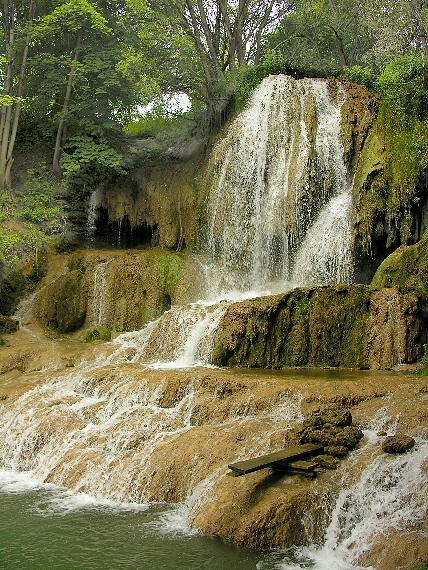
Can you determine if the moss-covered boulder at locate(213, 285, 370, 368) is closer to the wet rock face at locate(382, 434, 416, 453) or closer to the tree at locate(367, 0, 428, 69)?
the wet rock face at locate(382, 434, 416, 453)

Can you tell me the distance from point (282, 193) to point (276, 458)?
34.0 ft

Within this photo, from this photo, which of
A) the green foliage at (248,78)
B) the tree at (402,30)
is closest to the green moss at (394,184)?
the tree at (402,30)

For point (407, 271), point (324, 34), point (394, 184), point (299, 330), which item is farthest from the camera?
point (324, 34)

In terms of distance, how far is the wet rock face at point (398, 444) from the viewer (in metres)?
6.52

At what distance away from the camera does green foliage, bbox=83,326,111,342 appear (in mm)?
14578

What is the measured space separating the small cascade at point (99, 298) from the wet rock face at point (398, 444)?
10315 millimetres

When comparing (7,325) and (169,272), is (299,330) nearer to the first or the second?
(169,272)

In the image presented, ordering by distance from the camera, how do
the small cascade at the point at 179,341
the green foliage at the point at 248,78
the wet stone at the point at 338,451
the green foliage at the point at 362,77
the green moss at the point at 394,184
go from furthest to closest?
1. the green foliage at the point at 248,78
2. the green foliage at the point at 362,77
3. the green moss at the point at 394,184
4. the small cascade at the point at 179,341
5. the wet stone at the point at 338,451

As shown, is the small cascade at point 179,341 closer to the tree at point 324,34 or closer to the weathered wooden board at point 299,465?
the weathered wooden board at point 299,465

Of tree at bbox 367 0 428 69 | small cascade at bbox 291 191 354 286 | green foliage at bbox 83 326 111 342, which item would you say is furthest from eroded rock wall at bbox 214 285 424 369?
tree at bbox 367 0 428 69

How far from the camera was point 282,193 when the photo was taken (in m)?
15.9

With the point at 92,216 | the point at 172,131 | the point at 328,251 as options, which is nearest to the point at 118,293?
the point at 92,216

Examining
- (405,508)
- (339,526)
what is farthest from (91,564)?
(405,508)

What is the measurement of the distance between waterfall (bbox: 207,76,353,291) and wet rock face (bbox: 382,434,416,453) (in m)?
7.60
